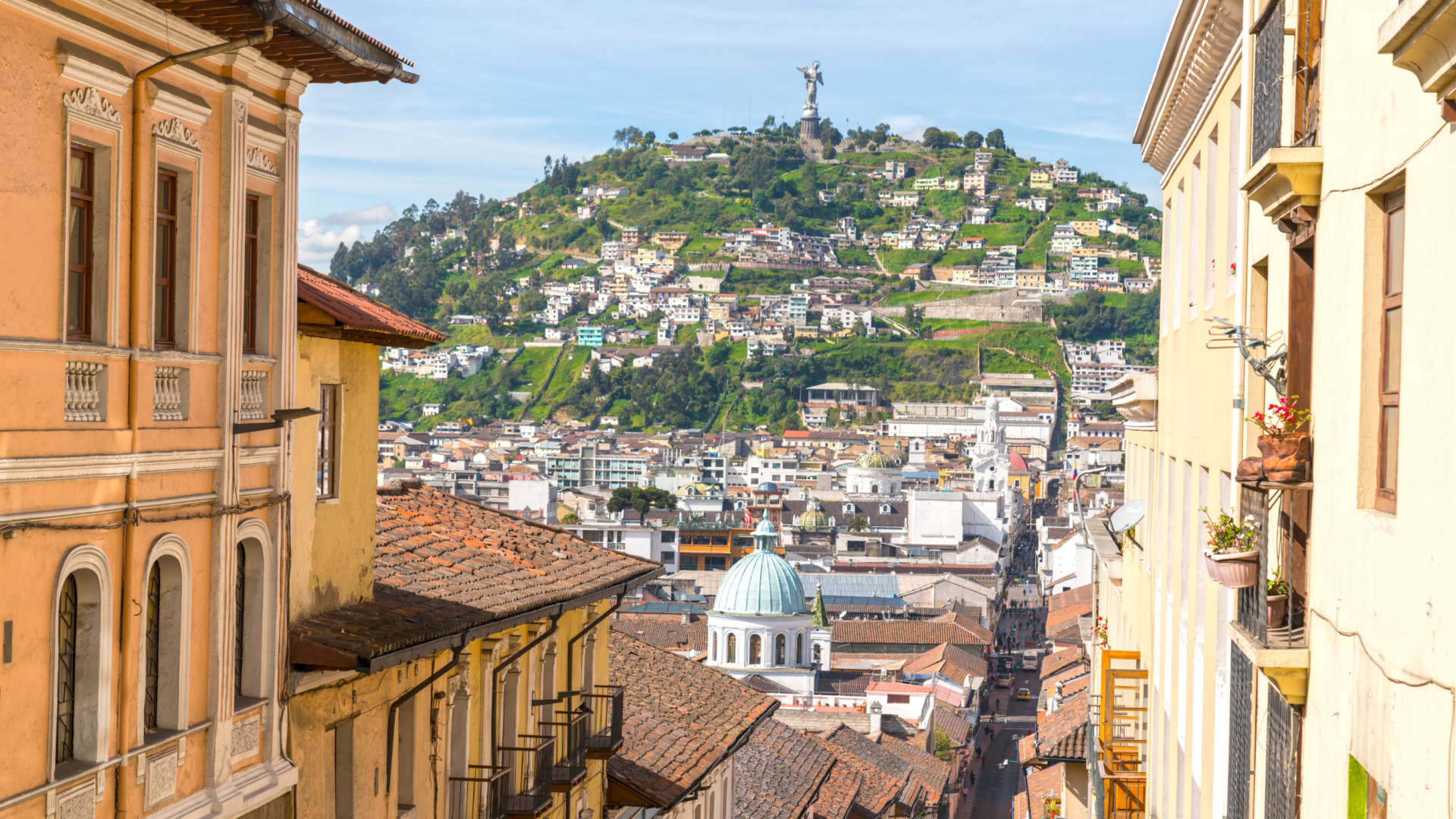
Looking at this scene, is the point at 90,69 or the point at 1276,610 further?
the point at 1276,610

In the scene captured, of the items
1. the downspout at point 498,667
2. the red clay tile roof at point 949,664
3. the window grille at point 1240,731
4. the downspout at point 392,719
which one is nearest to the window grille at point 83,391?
the downspout at point 392,719

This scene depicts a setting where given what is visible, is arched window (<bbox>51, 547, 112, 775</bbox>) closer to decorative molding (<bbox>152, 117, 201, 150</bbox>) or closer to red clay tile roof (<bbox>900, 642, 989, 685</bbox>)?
decorative molding (<bbox>152, 117, 201, 150</bbox>)

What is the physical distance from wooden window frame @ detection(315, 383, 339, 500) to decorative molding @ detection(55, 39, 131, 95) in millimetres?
3753

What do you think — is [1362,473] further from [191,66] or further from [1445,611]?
[191,66]

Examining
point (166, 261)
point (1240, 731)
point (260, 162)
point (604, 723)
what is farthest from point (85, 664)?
point (604, 723)

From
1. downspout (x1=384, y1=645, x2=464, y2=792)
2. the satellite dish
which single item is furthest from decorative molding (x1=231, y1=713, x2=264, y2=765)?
the satellite dish

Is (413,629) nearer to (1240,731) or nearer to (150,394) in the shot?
(150,394)

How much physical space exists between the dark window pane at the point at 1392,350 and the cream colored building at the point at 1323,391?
2 centimetres

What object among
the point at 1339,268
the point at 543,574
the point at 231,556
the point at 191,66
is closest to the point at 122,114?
the point at 191,66

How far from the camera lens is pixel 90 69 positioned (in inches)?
309

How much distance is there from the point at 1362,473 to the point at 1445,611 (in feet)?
4.60

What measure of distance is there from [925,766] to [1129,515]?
3954 cm

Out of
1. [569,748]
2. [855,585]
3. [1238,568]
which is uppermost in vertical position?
[1238,568]

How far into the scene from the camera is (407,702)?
42.3 ft
